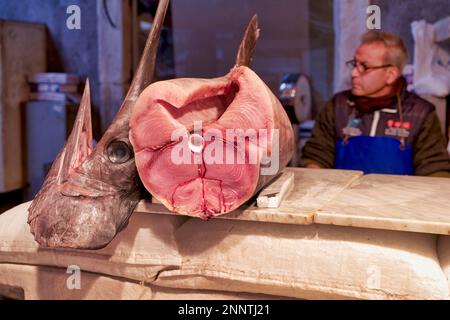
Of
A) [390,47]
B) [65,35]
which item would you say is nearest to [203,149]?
[390,47]

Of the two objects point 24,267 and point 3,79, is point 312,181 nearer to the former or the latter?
point 24,267

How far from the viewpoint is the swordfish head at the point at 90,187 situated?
1474 millimetres

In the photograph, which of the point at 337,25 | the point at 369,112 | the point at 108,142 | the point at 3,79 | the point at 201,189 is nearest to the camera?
the point at 201,189

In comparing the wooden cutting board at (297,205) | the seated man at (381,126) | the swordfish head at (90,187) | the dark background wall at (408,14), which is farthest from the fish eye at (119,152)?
the dark background wall at (408,14)

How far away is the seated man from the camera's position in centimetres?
311

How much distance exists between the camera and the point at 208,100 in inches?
70.6

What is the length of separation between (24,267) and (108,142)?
630 millimetres

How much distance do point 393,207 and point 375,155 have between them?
1.69 metres

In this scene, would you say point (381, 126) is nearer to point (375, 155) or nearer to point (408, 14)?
point (375, 155)

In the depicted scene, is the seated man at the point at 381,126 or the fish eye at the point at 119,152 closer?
the fish eye at the point at 119,152

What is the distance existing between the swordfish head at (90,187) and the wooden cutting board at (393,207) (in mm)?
562

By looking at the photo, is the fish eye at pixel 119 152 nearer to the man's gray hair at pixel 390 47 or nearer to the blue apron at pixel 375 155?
the blue apron at pixel 375 155

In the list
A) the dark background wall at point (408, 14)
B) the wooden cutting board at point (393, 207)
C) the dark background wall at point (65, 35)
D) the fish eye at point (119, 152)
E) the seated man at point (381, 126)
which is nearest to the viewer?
the wooden cutting board at point (393, 207)
